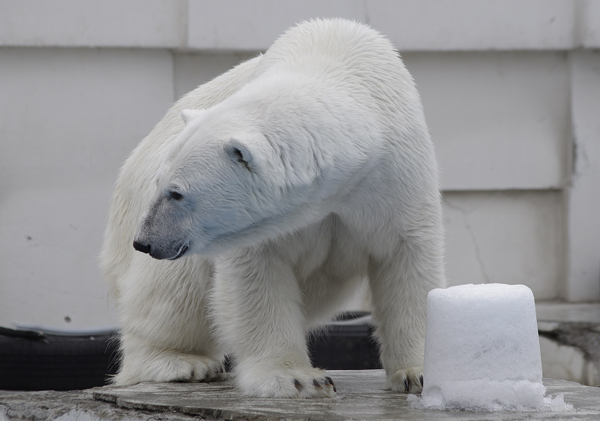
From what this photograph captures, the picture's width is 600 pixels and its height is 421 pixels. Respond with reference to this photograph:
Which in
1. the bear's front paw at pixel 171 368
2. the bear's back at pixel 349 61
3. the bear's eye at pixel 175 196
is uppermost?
the bear's back at pixel 349 61

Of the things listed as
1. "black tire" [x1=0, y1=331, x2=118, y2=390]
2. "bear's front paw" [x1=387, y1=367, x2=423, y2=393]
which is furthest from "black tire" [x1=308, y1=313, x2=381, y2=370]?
"bear's front paw" [x1=387, y1=367, x2=423, y2=393]

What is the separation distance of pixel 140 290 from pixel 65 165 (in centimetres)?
229

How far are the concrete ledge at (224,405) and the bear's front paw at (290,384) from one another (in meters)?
0.05

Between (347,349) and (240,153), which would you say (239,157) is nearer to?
(240,153)

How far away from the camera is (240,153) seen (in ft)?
6.81

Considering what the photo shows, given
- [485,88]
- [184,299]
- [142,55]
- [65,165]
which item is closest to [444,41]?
[485,88]

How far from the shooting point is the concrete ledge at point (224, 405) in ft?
6.32

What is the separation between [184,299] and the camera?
9.40ft

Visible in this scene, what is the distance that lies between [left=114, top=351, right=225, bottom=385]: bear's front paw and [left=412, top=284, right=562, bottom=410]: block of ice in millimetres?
1089

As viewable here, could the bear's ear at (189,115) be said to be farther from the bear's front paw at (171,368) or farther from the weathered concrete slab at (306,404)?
the bear's front paw at (171,368)

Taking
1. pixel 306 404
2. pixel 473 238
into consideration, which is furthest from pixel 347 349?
pixel 306 404

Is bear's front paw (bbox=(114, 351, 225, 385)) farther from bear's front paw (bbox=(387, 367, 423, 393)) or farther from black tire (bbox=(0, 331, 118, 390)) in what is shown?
black tire (bbox=(0, 331, 118, 390))

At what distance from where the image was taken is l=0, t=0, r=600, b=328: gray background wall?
495 cm

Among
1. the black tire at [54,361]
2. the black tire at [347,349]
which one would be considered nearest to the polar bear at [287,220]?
the black tire at [54,361]
